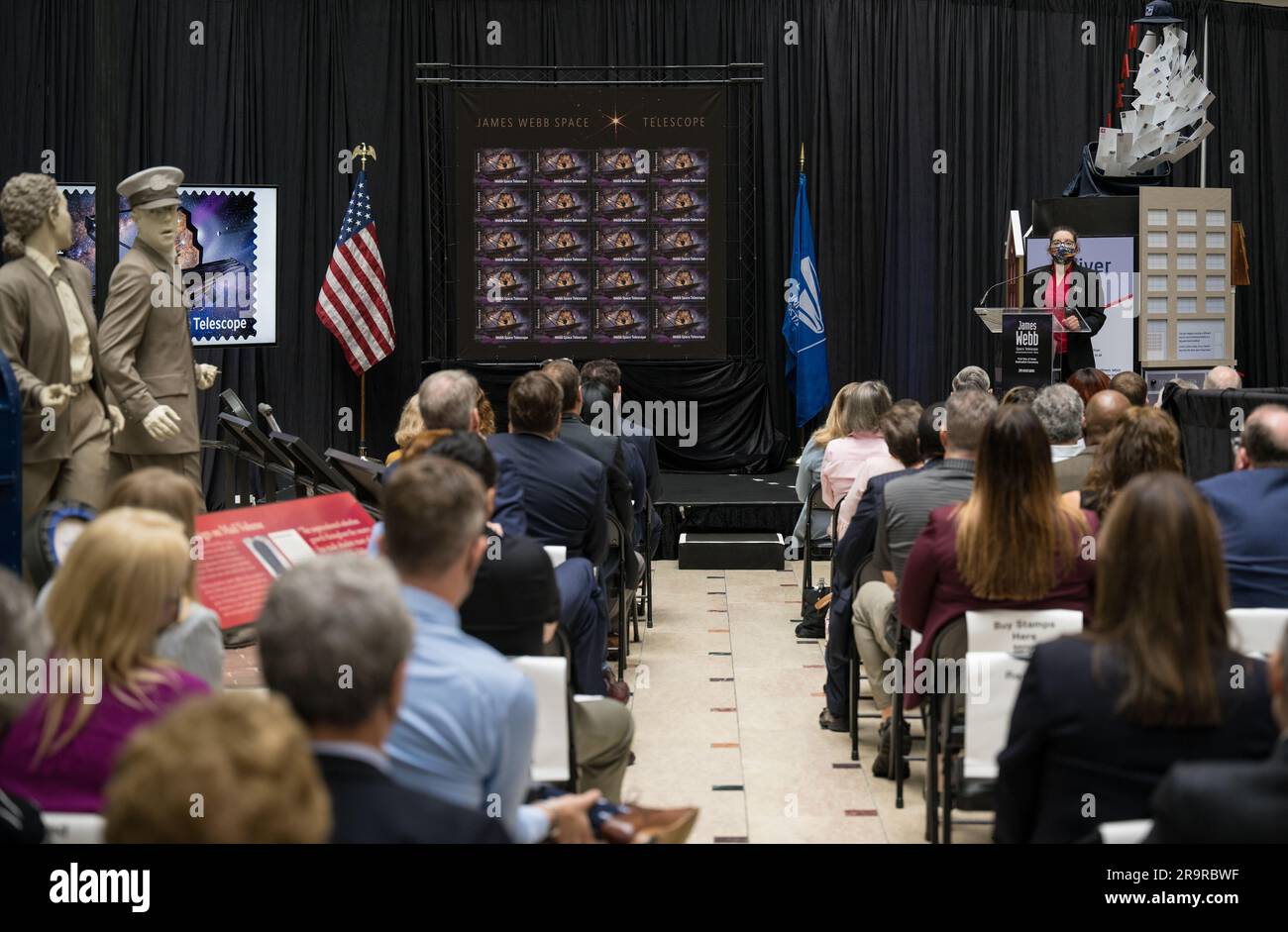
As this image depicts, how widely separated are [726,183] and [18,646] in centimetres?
999

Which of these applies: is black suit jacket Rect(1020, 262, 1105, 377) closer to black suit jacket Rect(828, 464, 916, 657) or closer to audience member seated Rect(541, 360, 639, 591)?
audience member seated Rect(541, 360, 639, 591)

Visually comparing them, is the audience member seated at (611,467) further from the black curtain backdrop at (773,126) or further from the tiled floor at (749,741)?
the black curtain backdrop at (773,126)

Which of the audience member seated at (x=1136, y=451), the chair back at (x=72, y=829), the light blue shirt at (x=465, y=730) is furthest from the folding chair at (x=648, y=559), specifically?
the chair back at (x=72, y=829)

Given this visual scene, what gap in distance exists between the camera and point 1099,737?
87.6 inches

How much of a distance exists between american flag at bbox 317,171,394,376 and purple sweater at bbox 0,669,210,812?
9282 millimetres

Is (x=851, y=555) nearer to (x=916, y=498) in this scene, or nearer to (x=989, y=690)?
(x=916, y=498)

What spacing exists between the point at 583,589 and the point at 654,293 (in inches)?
278

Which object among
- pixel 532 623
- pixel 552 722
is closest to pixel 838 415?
pixel 532 623

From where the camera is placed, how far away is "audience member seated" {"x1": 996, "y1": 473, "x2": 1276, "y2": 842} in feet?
Result: 7.13

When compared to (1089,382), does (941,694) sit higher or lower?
lower

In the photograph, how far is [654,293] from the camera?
11195 millimetres

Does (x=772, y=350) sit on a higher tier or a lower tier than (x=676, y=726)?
higher
